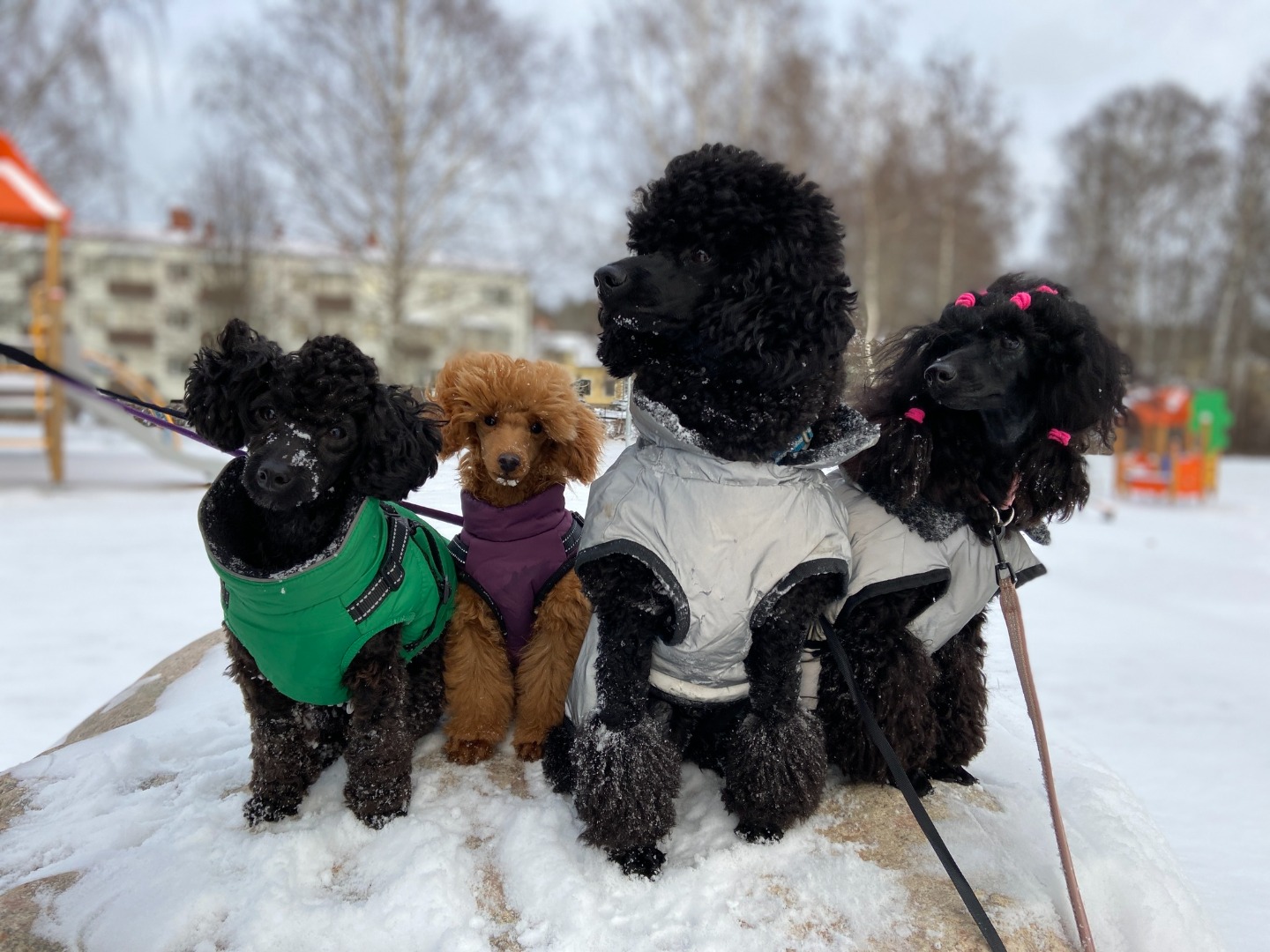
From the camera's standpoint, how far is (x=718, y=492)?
67.6 inches

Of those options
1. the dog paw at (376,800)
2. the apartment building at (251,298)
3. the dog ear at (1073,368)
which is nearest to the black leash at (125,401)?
the dog paw at (376,800)

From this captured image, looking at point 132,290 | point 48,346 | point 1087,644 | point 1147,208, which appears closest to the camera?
point 1087,644

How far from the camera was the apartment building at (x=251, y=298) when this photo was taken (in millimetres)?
15047

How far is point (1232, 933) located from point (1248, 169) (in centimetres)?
2561

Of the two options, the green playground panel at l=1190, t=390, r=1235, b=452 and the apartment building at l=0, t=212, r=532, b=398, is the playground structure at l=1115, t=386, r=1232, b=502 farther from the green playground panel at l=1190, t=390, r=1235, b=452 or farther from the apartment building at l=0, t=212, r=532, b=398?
the apartment building at l=0, t=212, r=532, b=398

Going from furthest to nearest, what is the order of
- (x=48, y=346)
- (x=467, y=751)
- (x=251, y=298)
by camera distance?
(x=251, y=298) < (x=48, y=346) < (x=467, y=751)

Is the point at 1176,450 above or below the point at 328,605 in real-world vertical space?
below

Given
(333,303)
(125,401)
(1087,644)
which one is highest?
(333,303)

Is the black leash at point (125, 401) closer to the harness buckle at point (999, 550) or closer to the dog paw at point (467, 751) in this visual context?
the dog paw at point (467, 751)

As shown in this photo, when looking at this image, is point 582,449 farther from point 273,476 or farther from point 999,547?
point 999,547

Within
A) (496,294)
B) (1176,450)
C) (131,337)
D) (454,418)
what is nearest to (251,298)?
(496,294)

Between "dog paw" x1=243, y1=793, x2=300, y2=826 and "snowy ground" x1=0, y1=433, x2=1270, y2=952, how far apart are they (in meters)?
0.10

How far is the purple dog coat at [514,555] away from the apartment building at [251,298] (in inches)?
140

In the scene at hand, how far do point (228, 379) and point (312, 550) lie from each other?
16.2 inches
